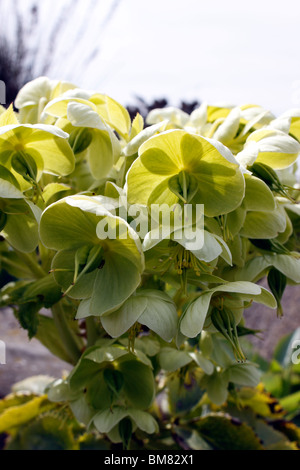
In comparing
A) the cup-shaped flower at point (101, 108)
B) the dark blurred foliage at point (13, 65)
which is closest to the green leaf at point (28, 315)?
the cup-shaped flower at point (101, 108)

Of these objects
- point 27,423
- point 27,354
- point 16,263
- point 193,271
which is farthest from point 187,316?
point 27,354

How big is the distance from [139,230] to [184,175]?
76mm

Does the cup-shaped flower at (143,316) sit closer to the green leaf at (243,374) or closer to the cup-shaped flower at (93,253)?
the cup-shaped flower at (93,253)

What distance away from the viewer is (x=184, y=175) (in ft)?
1.42

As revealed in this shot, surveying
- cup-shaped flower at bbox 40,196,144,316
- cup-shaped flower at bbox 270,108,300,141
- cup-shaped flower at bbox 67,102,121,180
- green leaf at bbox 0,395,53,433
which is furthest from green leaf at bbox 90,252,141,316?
green leaf at bbox 0,395,53,433

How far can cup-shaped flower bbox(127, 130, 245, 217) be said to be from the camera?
0.41 meters

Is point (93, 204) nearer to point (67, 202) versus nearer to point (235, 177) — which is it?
point (67, 202)

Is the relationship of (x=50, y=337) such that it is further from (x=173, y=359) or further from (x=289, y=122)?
(x=289, y=122)

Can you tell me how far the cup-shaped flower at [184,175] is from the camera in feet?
1.33

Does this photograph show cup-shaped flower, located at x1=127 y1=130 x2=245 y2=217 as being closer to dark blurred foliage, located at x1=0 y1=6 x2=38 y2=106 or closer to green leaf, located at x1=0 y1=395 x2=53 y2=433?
green leaf, located at x1=0 y1=395 x2=53 y2=433

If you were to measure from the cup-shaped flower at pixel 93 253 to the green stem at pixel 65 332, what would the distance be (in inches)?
5.9

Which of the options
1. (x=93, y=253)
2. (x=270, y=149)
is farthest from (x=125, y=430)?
(x=270, y=149)

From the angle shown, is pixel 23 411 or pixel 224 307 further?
pixel 23 411

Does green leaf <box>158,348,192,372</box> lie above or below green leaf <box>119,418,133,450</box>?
above
